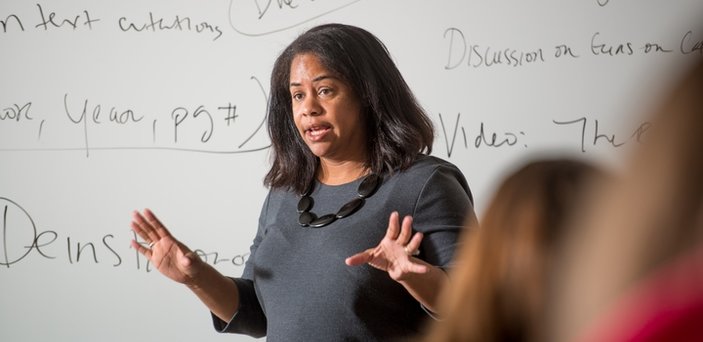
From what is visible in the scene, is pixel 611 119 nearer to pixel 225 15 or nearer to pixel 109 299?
pixel 225 15

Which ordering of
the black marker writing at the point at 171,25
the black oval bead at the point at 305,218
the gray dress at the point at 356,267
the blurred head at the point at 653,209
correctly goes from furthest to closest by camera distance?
the black marker writing at the point at 171,25
the black oval bead at the point at 305,218
the gray dress at the point at 356,267
the blurred head at the point at 653,209

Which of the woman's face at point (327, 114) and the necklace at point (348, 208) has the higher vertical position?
the woman's face at point (327, 114)

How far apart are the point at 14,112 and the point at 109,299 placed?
1.77 feet

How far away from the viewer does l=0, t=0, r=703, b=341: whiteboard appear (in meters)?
2.12

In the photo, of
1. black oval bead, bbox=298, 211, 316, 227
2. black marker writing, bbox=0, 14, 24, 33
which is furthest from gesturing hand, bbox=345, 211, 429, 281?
black marker writing, bbox=0, 14, 24, 33

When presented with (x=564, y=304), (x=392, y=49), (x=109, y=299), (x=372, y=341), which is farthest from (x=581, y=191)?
(x=109, y=299)

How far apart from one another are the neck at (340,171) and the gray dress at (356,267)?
0.02m

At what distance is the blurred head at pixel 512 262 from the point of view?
1.35 ft

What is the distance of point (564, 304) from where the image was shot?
356mm

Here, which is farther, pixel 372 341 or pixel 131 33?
pixel 131 33

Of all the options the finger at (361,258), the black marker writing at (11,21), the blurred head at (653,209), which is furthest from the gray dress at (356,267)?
the black marker writing at (11,21)

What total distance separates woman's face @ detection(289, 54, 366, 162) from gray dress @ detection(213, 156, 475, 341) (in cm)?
6

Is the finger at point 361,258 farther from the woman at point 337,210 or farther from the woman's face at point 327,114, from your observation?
the woman's face at point 327,114

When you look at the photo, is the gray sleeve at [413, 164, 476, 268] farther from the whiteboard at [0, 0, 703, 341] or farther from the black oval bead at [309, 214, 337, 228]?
the whiteboard at [0, 0, 703, 341]
